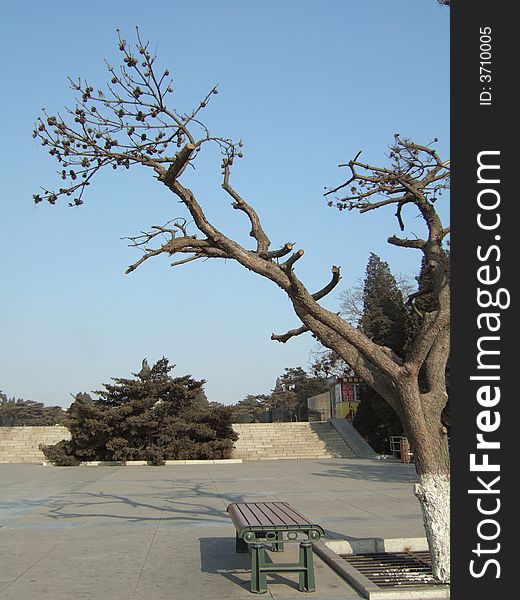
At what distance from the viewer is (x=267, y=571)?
633cm

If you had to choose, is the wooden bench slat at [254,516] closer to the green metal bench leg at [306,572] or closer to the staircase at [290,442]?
the green metal bench leg at [306,572]

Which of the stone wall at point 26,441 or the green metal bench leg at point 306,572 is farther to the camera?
the stone wall at point 26,441

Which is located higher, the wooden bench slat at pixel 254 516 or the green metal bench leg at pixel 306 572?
the wooden bench slat at pixel 254 516

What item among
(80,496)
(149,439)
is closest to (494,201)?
(80,496)

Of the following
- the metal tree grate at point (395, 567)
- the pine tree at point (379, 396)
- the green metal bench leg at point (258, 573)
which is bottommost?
the metal tree grate at point (395, 567)

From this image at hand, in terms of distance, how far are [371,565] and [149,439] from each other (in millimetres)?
19923

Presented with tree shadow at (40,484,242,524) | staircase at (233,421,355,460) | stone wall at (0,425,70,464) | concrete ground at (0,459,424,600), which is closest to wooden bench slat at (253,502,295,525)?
concrete ground at (0,459,424,600)

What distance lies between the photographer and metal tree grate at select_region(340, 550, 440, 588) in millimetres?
6543

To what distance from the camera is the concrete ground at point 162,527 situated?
6.46m

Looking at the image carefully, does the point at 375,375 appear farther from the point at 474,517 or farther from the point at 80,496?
the point at 80,496

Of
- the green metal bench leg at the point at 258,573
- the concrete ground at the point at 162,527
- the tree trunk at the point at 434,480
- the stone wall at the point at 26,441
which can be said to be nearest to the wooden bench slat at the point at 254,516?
the green metal bench leg at the point at 258,573

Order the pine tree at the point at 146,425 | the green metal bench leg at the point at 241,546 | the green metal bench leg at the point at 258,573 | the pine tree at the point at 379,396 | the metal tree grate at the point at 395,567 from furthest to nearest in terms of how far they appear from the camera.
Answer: the pine tree at the point at 379,396, the pine tree at the point at 146,425, the green metal bench leg at the point at 241,546, the metal tree grate at the point at 395,567, the green metal bench leg at the point at 258,573

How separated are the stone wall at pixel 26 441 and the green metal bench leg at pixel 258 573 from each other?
23933mm

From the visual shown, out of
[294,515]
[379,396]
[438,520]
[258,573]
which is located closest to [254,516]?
[294,515]
